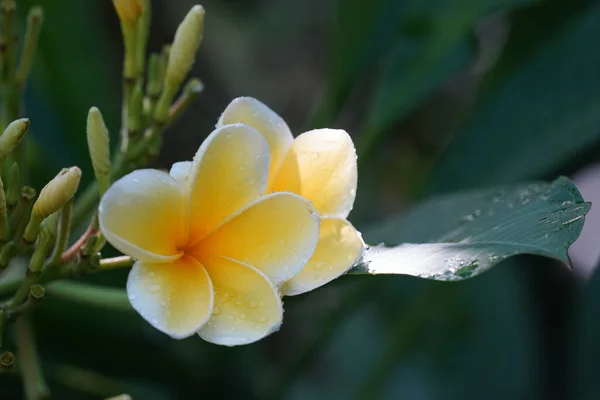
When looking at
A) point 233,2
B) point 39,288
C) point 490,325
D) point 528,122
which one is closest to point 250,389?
point 490,325

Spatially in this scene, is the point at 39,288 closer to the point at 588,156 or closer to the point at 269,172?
the point at 269,172

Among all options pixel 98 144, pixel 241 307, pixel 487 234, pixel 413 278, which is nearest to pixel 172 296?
pixel 241 307

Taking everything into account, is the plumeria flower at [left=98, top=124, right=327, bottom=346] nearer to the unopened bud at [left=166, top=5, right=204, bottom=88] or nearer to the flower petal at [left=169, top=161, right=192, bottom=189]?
the flower petal at [left=169, top=161, right=192, bottom=189]

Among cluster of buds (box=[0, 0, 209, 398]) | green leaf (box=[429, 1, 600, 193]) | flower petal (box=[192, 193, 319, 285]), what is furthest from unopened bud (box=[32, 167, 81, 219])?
green leaf (box=[429, 1, 600, 193])

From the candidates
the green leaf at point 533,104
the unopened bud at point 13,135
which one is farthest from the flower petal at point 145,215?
the green leaf at point 533,104

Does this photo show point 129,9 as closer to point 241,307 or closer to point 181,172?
point 181,172

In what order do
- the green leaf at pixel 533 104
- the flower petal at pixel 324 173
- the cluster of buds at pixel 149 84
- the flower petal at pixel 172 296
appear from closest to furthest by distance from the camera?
the flower petal at pixel 172 296, the flower petal at pixel 324 173, the cluster of buds at pixel 149 84, the green leaf at pixel 533 104

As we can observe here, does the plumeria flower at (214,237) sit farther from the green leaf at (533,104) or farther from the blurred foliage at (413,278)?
the green leaf at (533,104)

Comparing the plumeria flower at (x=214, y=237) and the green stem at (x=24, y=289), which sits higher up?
the plumeria flower at (x=214, y=237)
